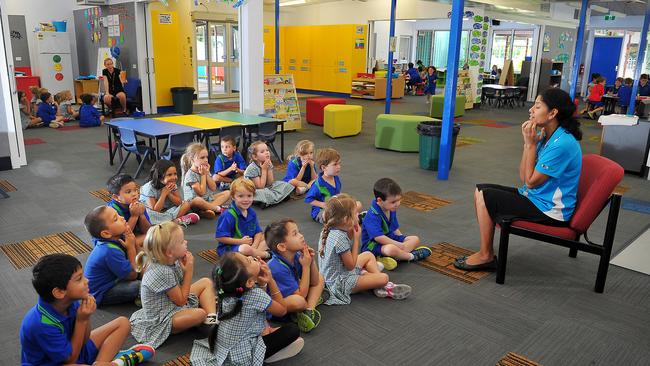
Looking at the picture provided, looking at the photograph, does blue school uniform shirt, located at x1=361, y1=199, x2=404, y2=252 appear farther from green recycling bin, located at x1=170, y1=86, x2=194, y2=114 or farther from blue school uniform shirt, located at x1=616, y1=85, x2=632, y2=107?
blue school uniform shirt, located at x1=616, y1=85, x2=632, y2=107

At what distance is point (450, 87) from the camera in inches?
239

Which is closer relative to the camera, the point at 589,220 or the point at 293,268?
the point at 293,268

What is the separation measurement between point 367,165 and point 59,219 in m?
3.99

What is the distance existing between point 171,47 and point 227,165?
25.2 ft

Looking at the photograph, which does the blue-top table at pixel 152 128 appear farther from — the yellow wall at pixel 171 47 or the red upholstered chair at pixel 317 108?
the yellow wall at pixel 171 47

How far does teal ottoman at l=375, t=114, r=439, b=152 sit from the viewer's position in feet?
25.9

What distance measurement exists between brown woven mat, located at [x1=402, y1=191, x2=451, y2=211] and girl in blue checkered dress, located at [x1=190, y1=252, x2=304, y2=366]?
2955 mm

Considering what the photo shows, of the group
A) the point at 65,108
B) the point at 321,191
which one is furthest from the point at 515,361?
the point at 65,108

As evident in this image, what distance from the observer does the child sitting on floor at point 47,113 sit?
375 inches

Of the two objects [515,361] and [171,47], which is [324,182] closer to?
[515,361]

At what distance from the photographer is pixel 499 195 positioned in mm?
3361

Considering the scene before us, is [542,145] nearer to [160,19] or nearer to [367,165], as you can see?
[367,165]

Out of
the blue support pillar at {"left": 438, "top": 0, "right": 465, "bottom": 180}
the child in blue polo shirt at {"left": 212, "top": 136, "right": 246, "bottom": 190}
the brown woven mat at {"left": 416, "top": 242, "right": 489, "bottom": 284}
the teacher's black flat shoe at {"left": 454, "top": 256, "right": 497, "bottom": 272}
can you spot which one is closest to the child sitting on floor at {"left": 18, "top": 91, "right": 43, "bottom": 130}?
the child in blue polo shirt at {"left": 212, "top": 136, "right": 246, "bottom": 190}

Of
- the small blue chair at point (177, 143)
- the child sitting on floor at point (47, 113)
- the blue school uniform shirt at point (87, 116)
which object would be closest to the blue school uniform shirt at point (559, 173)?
the small blue chair at point (177, 143)
